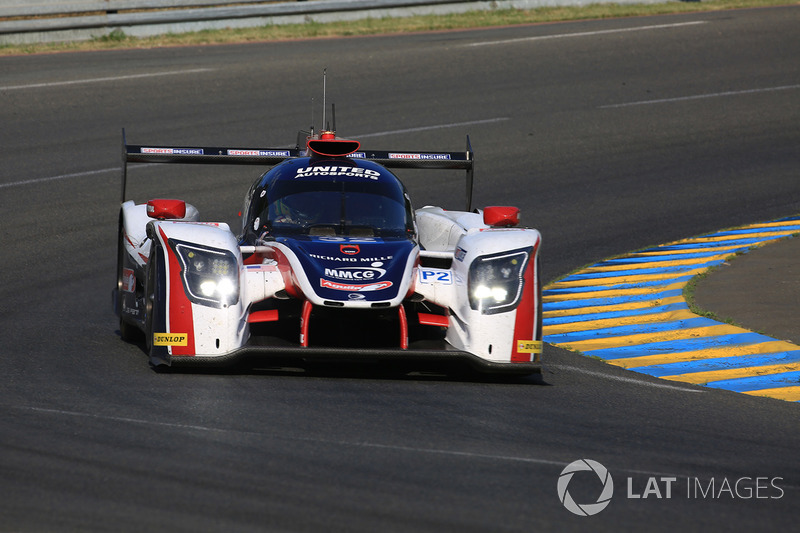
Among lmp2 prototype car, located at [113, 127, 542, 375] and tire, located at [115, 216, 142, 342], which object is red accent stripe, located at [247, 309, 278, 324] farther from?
tire, located at [115, 216, 142, 342]

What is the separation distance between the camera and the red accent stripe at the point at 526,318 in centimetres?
838

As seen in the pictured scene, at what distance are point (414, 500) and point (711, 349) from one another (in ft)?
16.5

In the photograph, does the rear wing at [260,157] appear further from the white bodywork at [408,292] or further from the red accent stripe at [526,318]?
the red accent stripe at [526,318]

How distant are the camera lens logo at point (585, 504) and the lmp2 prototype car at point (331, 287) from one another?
2.04 metres

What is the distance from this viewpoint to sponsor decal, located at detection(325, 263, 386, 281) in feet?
27.0

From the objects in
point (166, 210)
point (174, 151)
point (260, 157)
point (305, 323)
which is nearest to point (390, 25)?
point (260, 157)

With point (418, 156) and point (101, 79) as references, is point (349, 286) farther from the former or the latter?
point (101, 79)

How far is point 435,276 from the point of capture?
8.72m

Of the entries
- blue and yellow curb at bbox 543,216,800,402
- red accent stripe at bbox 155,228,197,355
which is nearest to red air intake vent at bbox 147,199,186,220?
red accent stripe at bbox 155,228,197,355

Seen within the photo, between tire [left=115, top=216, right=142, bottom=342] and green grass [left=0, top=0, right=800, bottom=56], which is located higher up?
green grass [left=0, top=0, right=800, bottom=56]

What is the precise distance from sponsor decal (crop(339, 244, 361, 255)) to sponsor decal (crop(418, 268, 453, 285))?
46 cm

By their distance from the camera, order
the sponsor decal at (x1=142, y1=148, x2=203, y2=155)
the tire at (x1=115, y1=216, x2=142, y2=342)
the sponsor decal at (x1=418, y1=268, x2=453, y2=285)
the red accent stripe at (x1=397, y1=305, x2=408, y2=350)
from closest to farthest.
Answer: the red accent stripe at (x1=397, y1=305, x2=408, y2=350)
the sponsor decal at (x1=418, y1=268, x2=453, y2=285)
the tire at (x1=115, y1=216, x2=142, y2=342)
the sponsor decal at (x1=142, y1=148, x2=203, y2=155)

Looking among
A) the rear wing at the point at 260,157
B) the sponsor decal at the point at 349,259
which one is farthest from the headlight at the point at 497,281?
the rear wing at the point at 260,157

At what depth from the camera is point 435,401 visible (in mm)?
7543
